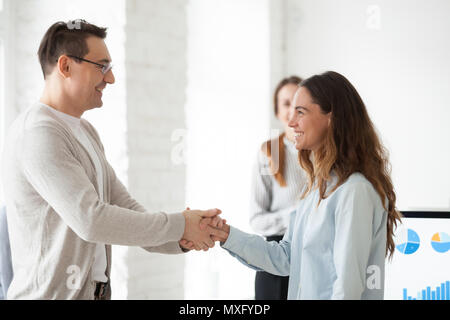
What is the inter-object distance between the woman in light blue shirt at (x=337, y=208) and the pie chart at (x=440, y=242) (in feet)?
0.67

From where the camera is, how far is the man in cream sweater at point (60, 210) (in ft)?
4.57

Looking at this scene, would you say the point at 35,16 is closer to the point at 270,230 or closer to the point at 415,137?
the point at 270,230

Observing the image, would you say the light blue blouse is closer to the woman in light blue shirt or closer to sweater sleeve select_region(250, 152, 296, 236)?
the woman in light blue shirt

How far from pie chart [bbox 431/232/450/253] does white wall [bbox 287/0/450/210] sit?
1125 mm

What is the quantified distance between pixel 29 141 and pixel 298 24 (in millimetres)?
2223

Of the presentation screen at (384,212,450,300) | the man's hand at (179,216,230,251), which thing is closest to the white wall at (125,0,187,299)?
the man's hand at (179,216,230,251)

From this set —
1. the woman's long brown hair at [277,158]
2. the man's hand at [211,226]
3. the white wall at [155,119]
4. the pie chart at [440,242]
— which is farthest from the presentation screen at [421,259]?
the white wall at [155,119]

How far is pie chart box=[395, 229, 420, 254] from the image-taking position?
162cm

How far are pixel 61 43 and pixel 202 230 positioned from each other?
773mm

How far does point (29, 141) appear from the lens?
1.40 m

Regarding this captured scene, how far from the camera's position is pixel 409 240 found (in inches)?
63.9

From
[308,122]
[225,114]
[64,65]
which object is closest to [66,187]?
[64,65]

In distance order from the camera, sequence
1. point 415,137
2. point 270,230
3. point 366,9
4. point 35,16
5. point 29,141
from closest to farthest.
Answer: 1. point 29,141
2. point 270,230
3. point 35,16
4. point 415,137
5. point 366,9
